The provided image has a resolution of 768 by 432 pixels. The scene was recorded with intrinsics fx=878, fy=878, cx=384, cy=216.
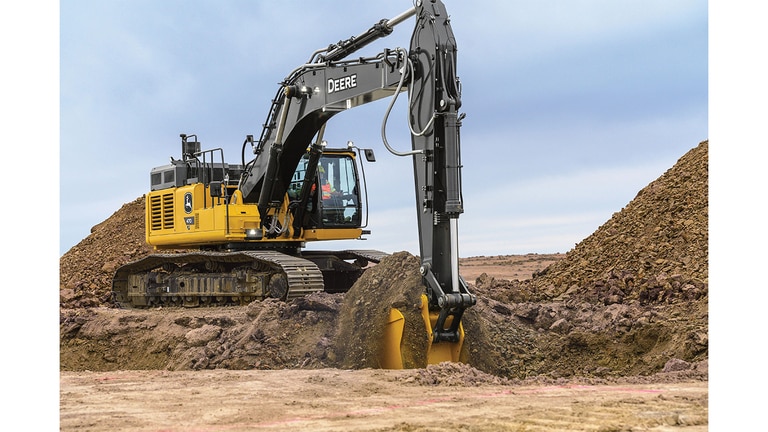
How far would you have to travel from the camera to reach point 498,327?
37.6 feet

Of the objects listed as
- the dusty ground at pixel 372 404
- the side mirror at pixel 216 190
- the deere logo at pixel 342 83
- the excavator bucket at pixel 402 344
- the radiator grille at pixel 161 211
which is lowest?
the dusty ground at pixel 372 404

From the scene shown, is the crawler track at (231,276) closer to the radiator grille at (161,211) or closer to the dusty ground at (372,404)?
the radiator grille at (161,211)

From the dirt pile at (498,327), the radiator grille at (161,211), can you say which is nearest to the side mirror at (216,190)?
the radiator grille at (161,211)

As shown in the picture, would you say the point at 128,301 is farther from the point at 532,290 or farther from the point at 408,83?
the point at 408,83

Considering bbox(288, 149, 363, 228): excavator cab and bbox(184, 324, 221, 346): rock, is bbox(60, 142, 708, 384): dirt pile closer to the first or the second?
bbox(184, 324, 221, 346): rock

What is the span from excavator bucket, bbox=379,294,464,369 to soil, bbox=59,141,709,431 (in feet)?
0.53

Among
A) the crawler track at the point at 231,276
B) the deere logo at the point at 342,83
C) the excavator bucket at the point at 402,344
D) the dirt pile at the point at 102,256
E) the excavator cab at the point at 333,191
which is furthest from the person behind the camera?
the dirt pile at the point at 102,256

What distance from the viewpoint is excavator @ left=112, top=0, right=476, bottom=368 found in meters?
9.59

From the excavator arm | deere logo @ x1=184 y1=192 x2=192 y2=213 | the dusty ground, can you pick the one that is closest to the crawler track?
deere logo @ x1=184 y1=192 x2=192 y2=213

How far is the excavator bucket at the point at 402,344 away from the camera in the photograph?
9.40 m

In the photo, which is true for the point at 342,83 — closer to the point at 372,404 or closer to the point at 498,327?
the point at 498,327

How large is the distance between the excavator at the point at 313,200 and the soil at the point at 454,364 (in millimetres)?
813

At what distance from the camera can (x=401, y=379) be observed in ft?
27.8

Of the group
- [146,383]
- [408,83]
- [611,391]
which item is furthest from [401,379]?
[408,83]
